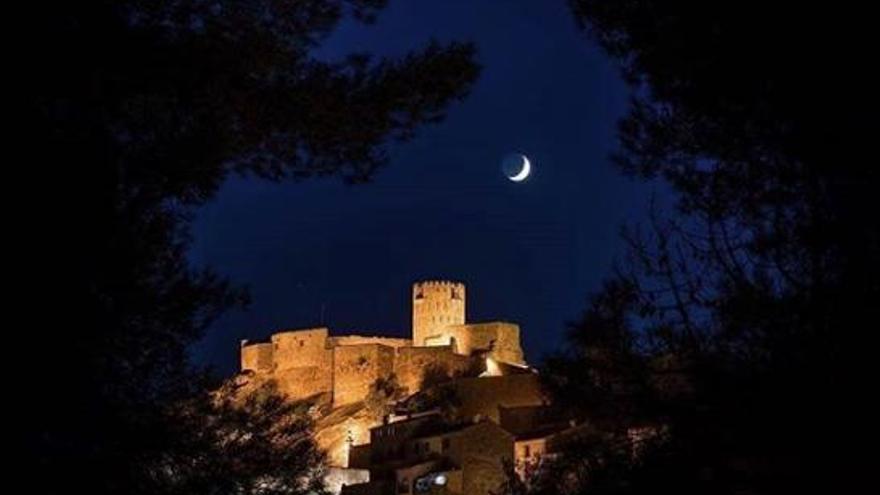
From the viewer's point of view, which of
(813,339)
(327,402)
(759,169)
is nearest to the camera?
(813,339)

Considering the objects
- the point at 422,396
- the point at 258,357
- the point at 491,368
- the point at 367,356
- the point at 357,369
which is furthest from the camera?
the point at 258,357

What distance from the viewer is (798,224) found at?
7.62m

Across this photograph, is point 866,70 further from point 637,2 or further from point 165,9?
point 165,9

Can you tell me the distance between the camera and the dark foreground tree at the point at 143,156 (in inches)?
251

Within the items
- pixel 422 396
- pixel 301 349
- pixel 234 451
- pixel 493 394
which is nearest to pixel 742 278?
pixel 234 451

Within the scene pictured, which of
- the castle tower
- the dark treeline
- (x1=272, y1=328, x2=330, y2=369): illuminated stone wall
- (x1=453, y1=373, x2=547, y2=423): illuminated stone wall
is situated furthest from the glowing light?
the dark treeline

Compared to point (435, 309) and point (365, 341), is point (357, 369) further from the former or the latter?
point (435, 309)

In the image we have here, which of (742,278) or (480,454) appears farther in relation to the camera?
(480,454)

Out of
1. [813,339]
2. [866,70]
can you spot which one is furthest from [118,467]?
[866,70]

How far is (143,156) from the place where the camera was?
775cm

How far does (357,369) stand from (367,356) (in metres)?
0.78

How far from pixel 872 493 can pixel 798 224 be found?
265 cm

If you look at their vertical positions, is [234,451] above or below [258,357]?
below

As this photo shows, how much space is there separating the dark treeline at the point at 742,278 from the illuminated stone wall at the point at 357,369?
3781cm
